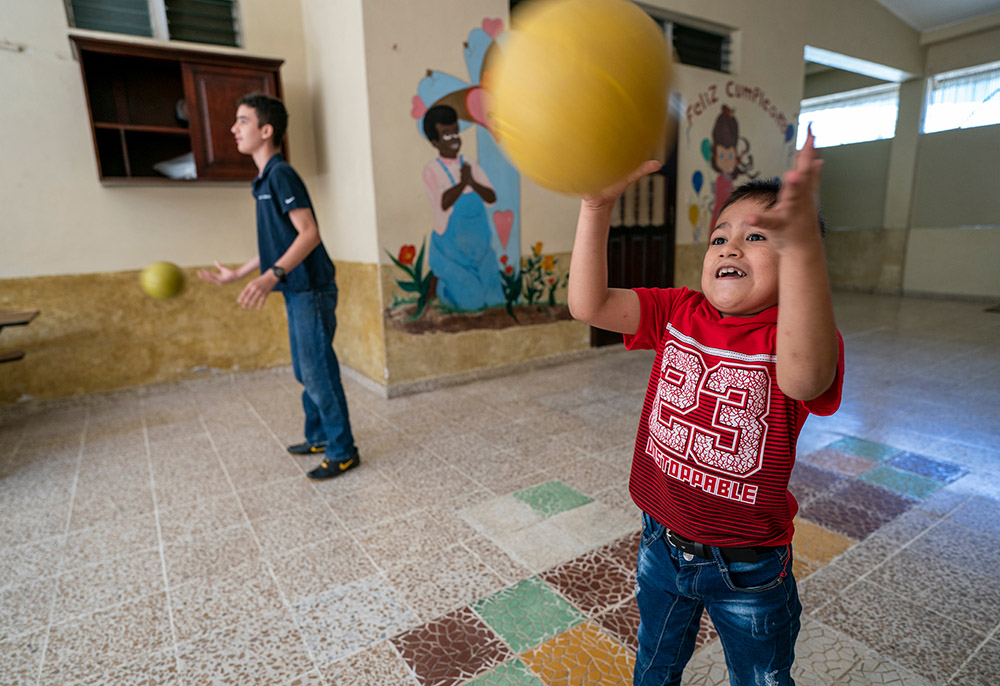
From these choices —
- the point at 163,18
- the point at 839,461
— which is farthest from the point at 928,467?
the point at 163,18

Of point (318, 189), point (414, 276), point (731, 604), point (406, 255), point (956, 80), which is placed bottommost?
point (731, 604)

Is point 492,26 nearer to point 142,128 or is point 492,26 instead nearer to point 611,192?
point 142,128

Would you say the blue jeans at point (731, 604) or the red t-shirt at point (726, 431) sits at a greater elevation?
the red t-shirt at point (726, 431)

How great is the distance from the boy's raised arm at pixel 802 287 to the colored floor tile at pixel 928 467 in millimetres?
2373

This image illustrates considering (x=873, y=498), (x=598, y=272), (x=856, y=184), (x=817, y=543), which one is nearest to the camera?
(x=598, y=272)

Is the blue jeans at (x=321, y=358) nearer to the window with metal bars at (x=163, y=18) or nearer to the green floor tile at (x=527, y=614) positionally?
the green floor tile at (x=527, y=614)

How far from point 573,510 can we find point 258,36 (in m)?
3.98

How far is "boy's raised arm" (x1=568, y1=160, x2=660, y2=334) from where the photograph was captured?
914mm

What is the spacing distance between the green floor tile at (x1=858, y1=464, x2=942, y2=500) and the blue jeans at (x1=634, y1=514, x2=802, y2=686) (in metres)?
1.90

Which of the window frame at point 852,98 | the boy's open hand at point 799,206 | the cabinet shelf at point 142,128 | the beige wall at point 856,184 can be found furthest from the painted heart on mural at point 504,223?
the beige wall at point 856,184

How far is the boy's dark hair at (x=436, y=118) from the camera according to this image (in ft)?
12.2

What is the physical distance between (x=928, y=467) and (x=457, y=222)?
301 centimetres

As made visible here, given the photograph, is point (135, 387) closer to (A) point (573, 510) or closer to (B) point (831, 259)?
(A) point (573, 510)

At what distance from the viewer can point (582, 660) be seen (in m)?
1.47
